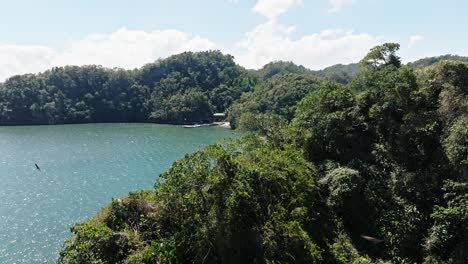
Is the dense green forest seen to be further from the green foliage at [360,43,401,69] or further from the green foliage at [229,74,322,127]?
the green foliage at [229,74,322,127]

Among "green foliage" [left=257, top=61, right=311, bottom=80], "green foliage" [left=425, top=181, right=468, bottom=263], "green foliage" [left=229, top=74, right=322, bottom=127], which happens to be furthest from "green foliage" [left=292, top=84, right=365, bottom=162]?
"green foliage" [left=257, top=61, right=311, bottom=80]

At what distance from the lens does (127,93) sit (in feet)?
410

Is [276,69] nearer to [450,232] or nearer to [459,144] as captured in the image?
[459,144]

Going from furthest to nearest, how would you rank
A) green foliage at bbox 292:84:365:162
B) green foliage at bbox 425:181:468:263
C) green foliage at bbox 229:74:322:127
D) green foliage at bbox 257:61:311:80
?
green foliage at bbox 257:61:311:80
green foliage at bbox 229:74:322:127
green foliage at bbox 292:84:365:162
green foliage at bbox 425:181:468:263

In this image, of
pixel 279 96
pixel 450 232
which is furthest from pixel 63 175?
pixel 279 96

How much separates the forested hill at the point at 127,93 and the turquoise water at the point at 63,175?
74.8 ft

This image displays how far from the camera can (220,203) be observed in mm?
16391

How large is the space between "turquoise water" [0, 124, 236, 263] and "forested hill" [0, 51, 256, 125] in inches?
897

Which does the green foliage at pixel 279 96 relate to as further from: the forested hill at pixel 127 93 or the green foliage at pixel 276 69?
the green foliage at pixel 276 69

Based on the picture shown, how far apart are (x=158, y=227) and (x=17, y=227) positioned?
65.1 ft

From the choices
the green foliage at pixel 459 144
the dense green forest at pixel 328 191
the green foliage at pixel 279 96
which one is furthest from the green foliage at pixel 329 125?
the green foliage at pixel 279 96

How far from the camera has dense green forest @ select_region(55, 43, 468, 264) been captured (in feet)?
53.0

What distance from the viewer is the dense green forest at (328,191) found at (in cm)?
1616

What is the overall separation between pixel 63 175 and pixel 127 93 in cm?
8029
